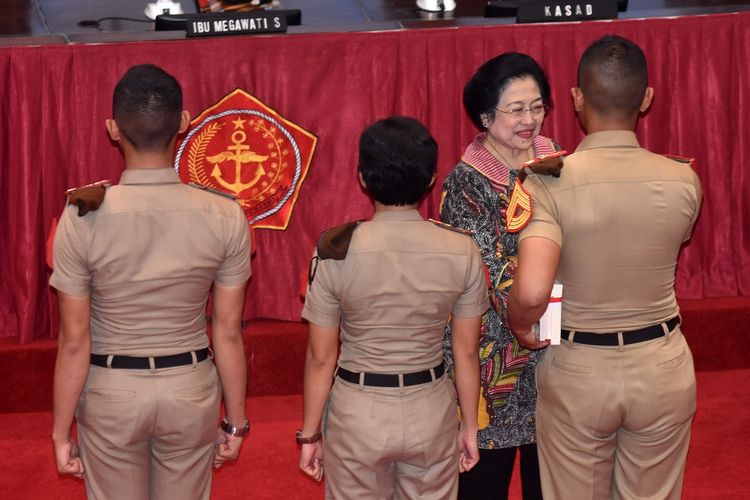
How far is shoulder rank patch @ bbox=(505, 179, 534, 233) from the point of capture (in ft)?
7.95

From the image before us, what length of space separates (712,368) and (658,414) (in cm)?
207

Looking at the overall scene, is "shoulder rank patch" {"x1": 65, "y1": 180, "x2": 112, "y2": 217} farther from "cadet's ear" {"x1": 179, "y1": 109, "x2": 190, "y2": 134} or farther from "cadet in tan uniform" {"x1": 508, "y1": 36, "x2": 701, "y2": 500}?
"cadet in tan uniform" {"x1": 508, "y1": 36, "x2": 701, "y2": 500}

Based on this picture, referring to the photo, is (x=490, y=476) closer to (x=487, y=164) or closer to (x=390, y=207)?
(x=487, y=164)

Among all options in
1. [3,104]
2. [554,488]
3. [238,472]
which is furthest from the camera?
[3,104]

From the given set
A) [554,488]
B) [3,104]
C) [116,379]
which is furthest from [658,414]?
[3,104]

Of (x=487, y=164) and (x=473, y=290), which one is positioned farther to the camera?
(x=487, y=164)

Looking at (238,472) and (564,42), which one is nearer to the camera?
(238,472)

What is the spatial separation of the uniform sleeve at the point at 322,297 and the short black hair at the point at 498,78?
0.85m

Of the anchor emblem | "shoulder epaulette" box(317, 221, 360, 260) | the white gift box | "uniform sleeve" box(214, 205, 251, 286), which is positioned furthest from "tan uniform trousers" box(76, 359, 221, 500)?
the anchor emblem

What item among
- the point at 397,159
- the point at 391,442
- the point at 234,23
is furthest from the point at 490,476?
the point at 234,23

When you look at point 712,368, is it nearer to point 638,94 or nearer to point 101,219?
point 638,94

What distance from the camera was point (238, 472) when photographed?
373 centimetres

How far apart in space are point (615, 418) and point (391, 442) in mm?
511

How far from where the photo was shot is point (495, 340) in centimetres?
285
